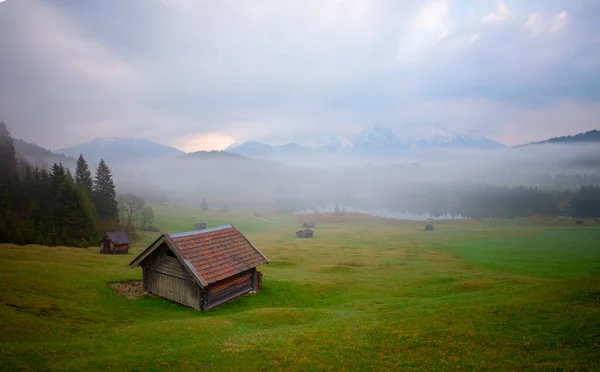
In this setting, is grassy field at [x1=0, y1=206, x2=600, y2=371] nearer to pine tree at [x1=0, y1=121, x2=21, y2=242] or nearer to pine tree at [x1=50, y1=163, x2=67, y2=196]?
pine tree at [x1=0, y1=121, x2=21, y2=242]

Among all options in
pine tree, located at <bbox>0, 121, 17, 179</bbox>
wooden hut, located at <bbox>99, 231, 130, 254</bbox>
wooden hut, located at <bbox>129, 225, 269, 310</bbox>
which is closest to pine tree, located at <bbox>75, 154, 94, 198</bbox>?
pine tree, located at <bbox>0, 121, 17, 179</bbox>

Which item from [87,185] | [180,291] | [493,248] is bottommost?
[493,248]

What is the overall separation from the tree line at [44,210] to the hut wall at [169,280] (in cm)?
4785

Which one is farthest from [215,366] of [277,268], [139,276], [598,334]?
[277,268]

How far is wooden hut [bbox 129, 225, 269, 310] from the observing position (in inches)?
1086

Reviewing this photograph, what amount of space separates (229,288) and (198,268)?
15.3 ft

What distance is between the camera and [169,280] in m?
29.6

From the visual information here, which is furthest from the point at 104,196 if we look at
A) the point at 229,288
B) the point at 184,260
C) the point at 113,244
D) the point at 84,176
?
the point at 184,260

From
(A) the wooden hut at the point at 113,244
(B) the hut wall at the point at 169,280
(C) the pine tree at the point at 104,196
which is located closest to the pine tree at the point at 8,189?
(A) the wooden hut at the point at 113,244

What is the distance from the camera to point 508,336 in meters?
16.5

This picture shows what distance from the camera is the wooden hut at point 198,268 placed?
27.6m

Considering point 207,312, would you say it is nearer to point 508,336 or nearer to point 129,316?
point 129,316

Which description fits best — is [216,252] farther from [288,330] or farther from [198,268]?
[288,330]

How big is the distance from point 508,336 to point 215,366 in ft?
50.3
